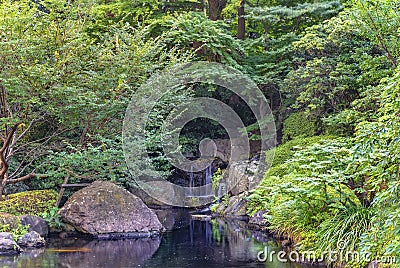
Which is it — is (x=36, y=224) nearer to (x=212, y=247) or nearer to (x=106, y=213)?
(x=106, y=213)

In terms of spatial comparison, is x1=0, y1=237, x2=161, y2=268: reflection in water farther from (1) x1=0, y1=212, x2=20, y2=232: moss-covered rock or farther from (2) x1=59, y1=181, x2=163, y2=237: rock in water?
(1) x1=0, y1=212, x2=20, y2=232: moss-covered rock

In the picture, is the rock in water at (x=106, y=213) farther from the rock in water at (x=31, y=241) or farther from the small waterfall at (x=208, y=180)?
the small waterfall at (x=208, y=180)

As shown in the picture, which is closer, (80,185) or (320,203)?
(320,203)

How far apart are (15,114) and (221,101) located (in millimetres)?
7686

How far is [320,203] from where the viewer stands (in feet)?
23.2

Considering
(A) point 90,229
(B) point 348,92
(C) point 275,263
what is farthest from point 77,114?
(B) point 348,92

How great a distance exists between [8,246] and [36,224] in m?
1.23

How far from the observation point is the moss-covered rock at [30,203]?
29.6 ft

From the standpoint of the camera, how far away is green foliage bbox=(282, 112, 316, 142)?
1243 centimetres

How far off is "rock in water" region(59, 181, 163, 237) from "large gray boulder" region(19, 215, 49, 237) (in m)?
0.46

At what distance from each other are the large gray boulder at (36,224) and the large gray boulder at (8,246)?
0.84 m

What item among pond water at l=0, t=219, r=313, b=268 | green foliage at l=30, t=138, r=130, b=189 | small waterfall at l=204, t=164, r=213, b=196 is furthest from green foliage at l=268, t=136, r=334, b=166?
green foliage at l=30, t=138, r=130, b=189

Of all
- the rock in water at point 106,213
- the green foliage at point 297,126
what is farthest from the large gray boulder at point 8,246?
the green foliage at point 297,126

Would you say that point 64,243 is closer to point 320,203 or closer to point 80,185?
point 80,185
